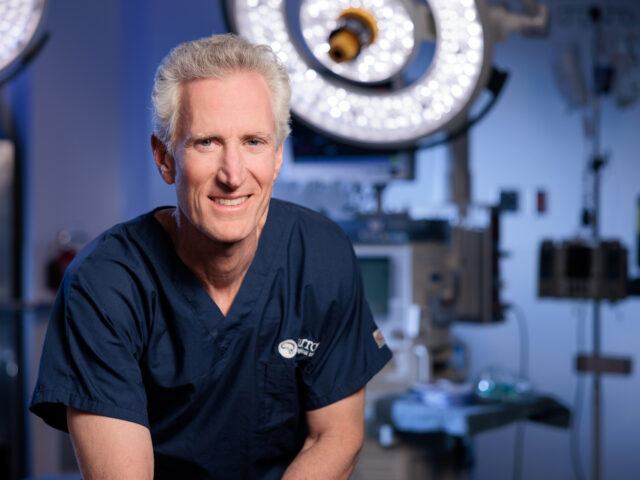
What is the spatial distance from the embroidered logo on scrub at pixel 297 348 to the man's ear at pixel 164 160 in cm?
33

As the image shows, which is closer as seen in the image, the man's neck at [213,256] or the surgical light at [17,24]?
the man's neck at [213,256]

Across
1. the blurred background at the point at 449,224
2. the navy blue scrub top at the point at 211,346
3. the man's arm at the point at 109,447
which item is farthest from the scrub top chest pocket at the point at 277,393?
the blurred background at the point at 449,224

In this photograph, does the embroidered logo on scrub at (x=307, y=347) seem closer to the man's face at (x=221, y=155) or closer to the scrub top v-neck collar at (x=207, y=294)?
the scrub top v-neck collar at (x=207, y=294)

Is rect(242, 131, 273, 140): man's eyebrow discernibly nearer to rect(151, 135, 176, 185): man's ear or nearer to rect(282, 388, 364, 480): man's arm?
rect(151, 135, 176, 185): man's ear

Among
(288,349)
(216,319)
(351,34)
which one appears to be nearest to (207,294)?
(216,319)

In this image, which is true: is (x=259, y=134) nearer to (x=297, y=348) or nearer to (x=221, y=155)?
(x=221, y=155)

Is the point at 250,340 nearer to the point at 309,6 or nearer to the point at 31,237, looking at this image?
the point at 309,6

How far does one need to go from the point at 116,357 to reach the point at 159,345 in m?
0.10

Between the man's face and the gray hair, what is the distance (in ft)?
0.05

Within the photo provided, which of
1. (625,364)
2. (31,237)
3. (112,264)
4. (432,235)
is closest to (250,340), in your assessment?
(112,264)

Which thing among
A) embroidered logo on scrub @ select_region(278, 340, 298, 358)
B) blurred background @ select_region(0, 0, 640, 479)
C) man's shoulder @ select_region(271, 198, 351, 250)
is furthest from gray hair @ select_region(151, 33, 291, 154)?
blurred background @ select_region(0, 0, 640, 479)

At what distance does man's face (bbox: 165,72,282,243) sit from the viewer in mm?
1256

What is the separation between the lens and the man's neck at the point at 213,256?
4.58 ft

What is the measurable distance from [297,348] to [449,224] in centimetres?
156
